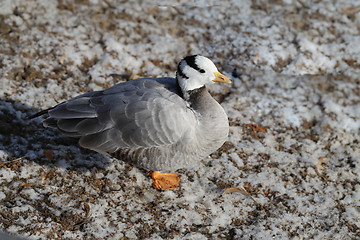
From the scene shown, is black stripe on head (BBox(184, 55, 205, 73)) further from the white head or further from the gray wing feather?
the gray wing feather

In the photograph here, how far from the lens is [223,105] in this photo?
5082mm

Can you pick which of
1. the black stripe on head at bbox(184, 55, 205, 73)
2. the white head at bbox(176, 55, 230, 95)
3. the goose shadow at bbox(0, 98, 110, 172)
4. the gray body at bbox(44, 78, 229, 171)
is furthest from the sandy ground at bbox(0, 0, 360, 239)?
the black stripe on head at bbox(184, 55, 205, 73)

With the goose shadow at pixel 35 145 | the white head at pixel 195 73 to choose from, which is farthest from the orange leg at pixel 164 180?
the white head at pixel 195 73

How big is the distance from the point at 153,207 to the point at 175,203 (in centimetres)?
24

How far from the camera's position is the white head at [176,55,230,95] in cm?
369

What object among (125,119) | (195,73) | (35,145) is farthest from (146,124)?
(35,145)

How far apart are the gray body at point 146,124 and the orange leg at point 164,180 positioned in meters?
0.37

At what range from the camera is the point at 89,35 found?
5.69m

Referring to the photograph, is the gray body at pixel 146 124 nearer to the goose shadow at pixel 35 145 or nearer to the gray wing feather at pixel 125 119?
the gray wing feather at pixel 125 119

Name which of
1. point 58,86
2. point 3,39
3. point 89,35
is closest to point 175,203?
point 58,86

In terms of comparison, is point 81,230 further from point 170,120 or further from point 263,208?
point 263,208

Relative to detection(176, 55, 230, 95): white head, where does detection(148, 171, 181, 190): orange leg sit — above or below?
below

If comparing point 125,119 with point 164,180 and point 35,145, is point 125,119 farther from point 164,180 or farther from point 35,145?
point 35,145

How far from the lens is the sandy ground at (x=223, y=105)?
362 cm
